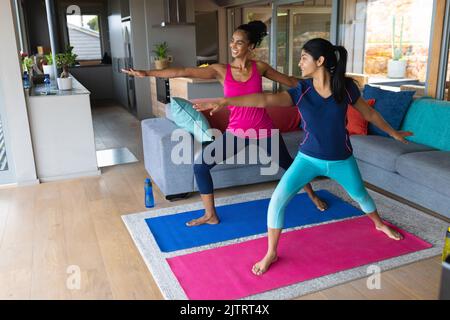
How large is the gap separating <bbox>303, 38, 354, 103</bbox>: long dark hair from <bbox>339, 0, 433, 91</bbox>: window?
236 centimetres

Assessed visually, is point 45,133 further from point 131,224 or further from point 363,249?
point 363,249

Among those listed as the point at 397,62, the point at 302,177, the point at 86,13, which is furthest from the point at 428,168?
the point at 86,13

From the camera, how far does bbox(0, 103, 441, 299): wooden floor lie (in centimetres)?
221

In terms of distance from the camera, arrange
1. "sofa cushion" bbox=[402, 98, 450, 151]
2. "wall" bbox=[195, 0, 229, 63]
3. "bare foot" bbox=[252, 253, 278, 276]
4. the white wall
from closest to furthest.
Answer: "bare foot" bbox=[252, 253, 278, 276] → "sofa cushion" bbox=[402, 98, 450, 151] → the white wall → "wall" bbox=[195, 0, 229, 63]

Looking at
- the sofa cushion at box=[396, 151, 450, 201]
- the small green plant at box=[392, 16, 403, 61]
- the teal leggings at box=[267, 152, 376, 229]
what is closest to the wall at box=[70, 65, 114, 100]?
the small green plant at box=[392, 16, 403, 61]

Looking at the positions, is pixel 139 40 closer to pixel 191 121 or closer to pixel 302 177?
pixel 191 121

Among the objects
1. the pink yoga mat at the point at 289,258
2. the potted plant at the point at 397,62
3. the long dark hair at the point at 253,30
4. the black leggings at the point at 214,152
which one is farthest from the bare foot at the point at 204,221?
the potted plant at the point at 397,62

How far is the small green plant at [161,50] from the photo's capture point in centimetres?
686

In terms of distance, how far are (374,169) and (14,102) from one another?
3.29m

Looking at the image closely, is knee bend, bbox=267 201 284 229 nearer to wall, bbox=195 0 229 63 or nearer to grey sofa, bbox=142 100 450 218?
grey sofa, bbox=142 100 450 218

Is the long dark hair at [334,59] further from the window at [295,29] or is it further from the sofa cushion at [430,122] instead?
the window at [295,29]

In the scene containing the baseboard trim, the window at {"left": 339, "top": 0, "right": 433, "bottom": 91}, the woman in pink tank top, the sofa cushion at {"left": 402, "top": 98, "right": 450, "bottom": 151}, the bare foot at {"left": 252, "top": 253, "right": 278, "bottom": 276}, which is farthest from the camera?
the window at {"left": 339, "top": 0, "right": 433, "bottom": 91}

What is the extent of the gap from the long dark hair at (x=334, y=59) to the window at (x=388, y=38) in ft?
7.73
